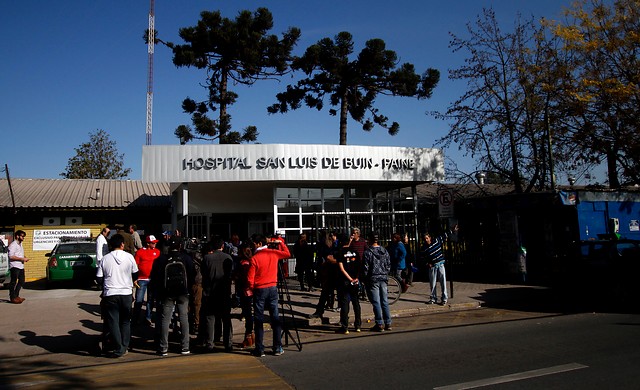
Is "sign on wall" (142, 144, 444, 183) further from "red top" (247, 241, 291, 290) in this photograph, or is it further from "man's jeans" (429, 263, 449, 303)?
"red top" (247, 241, 291, 290)

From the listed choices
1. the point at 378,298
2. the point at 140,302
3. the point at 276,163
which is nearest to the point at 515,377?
the point at 378,298

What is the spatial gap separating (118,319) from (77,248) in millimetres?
9935

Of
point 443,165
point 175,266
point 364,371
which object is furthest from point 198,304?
point 443,165

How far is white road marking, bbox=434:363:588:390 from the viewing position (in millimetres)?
5309

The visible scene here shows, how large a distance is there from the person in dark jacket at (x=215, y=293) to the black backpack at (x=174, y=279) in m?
0.42

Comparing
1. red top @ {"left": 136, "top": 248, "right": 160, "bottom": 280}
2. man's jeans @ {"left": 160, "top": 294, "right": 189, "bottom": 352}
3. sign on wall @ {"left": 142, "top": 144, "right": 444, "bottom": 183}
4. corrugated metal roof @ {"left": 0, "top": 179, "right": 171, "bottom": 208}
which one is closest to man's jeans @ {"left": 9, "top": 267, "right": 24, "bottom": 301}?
red top @ {"left": 136, "top": 248, "right": 160, "bottom": 280}

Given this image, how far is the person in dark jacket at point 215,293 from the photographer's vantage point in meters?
7.68

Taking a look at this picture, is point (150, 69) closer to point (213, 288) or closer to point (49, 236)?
point (49, 236)

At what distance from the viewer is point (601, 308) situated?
1059 centimetres

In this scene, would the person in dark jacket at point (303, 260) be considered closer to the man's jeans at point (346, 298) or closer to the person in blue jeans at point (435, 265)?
the person in blue jeans at point (435, 265)

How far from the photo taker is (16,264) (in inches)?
464

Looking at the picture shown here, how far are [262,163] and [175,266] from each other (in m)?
9.46

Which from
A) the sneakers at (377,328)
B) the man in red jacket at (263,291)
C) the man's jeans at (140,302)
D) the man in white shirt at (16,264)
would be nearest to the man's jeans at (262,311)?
the man in red jacket at (263,291)

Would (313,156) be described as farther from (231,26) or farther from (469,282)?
(231,26)
